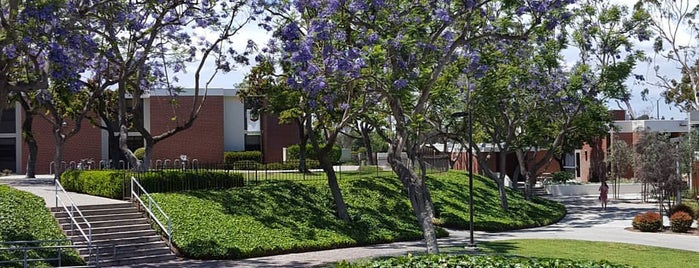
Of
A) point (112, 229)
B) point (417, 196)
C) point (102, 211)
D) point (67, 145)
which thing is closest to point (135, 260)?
point (112, 229)

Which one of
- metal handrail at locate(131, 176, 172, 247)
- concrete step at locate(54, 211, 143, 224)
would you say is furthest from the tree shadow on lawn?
concrete step at locate(54, 211, 143, 224)

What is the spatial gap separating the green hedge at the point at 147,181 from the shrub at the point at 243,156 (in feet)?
69.7

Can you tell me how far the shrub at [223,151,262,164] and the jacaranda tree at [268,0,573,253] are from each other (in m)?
28.3

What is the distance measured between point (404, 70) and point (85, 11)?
735cm

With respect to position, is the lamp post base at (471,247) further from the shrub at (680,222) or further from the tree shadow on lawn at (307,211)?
the shrub at (680,222)

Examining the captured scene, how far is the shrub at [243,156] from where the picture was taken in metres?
47.8

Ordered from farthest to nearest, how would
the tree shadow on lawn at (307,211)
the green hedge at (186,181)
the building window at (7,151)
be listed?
the building window at (7,151)
the green hedge at (186,181)
the tree shadow on lawn at (307,211)

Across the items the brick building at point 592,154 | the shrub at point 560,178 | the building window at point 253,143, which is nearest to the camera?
the brick building at point 592,154

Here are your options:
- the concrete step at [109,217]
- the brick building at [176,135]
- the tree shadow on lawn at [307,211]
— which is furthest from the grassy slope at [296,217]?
the brick building at [176,135]

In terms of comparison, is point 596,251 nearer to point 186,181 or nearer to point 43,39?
point 186,181

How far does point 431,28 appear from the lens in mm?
19656

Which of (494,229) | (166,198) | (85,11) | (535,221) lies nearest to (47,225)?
(166,198)

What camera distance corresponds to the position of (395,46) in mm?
18094

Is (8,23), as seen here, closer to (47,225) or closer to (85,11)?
(85,11)
